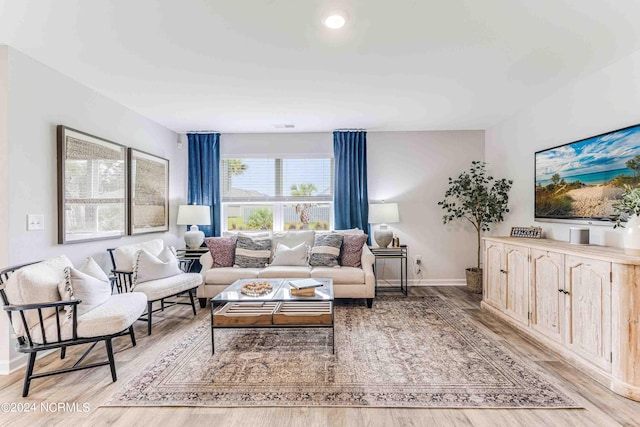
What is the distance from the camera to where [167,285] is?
11.2 ft

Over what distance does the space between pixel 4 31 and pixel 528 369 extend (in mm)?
4522

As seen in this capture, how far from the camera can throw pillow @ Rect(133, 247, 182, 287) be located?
3387 mm

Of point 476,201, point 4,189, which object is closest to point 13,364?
point 4,189

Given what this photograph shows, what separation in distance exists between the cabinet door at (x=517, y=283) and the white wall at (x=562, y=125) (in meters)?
0.54

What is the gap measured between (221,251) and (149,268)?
106 cm

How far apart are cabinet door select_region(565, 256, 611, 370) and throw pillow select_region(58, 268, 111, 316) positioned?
12.2 ft

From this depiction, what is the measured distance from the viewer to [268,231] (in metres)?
5.26

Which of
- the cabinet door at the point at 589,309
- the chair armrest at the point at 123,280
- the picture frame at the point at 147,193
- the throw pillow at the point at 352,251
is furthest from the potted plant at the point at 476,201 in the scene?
the chair armrest at the point at 123,280

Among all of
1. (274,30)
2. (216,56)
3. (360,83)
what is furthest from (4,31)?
(360,83)

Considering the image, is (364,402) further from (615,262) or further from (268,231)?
(268,231)

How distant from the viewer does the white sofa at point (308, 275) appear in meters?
4.05

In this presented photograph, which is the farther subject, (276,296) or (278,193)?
(278,193)

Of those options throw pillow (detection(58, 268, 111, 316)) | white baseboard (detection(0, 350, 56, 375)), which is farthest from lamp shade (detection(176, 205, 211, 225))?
white baseboard (detection(0, 350, 56, 375))

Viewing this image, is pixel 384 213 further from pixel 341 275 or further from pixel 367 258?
pixel 341 275
